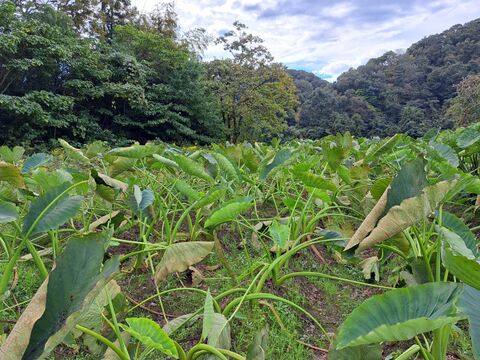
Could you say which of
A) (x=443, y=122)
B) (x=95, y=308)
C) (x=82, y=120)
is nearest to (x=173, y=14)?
(x=82, y=120)

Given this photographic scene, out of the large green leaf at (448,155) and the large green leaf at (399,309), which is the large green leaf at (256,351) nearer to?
the large green leaf at (399,309)

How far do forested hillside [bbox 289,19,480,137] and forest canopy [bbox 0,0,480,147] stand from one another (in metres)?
0.10

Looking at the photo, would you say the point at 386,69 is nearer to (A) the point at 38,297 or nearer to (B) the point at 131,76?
(B) the point at 131,76

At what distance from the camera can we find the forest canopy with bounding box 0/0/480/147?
28.9ft

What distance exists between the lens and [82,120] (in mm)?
9797

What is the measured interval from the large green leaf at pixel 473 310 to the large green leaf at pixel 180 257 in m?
0.56

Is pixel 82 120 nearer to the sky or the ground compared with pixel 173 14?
nearer to the ground

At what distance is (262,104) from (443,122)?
8.92 m

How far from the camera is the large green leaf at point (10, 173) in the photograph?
0.88 meters

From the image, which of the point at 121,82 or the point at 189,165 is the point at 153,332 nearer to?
the point at 189,165

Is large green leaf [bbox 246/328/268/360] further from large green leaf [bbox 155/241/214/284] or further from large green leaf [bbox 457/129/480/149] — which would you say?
large green leaf [bbox 457/129/480/149]

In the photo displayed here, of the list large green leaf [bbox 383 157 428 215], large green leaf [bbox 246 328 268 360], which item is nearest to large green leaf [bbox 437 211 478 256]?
large green leaf [bbox 383 157 428 215]

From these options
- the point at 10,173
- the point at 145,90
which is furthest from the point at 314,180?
the point at 145,90

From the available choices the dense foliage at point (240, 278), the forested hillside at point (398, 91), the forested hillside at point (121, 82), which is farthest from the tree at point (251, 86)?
the dense foliage at point (240, 278)
